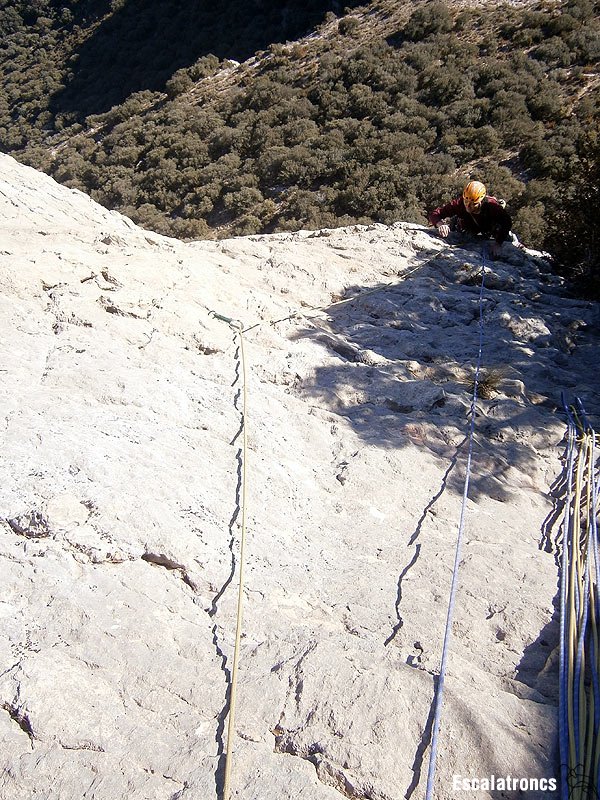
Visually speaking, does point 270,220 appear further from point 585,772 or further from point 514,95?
point 585,772

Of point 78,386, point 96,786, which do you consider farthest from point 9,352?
point 96,786

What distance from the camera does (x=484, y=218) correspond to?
743cm

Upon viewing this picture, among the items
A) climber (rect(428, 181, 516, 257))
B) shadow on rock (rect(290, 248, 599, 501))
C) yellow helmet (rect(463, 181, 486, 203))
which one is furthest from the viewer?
climber (rect(428, 181, 516, 257))

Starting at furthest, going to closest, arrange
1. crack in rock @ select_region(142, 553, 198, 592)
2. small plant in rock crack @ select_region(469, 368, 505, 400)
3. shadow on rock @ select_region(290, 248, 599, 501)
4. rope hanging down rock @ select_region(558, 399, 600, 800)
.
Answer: small plant in rock crack @ select_region(469, 368, 505, 400) < shadow on rock @ select_region(290, 248, 599, 501) < crack in rock @ select_region(142, 553, 198, 592) < rope hanging down rock @ select_region(558, 399, 600, 800)

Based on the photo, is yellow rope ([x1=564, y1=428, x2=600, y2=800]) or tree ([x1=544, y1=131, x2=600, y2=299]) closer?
yellow rope ([x1=564, y1=428, x2=600, y2=800])

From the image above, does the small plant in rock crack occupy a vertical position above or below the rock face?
below

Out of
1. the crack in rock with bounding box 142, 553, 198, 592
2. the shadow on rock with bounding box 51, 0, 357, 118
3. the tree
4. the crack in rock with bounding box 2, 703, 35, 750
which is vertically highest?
the shadow on rock with bounding box 51, 0, 357, 118

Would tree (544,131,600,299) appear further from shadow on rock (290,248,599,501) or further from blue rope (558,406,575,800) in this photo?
blue rope (558,406,575,800)

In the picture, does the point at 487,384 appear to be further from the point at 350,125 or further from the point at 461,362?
the point at 350,125

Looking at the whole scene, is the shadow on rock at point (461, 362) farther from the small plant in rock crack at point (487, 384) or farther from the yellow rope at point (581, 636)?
the yellow rope at point (581, 636)

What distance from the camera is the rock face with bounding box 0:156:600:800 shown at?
74.9 inches

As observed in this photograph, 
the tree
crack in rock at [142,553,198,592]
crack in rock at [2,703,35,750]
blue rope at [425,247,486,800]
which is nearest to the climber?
the tree

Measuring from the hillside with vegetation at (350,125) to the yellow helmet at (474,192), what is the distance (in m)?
1.63

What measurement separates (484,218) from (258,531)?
20.4 ft
